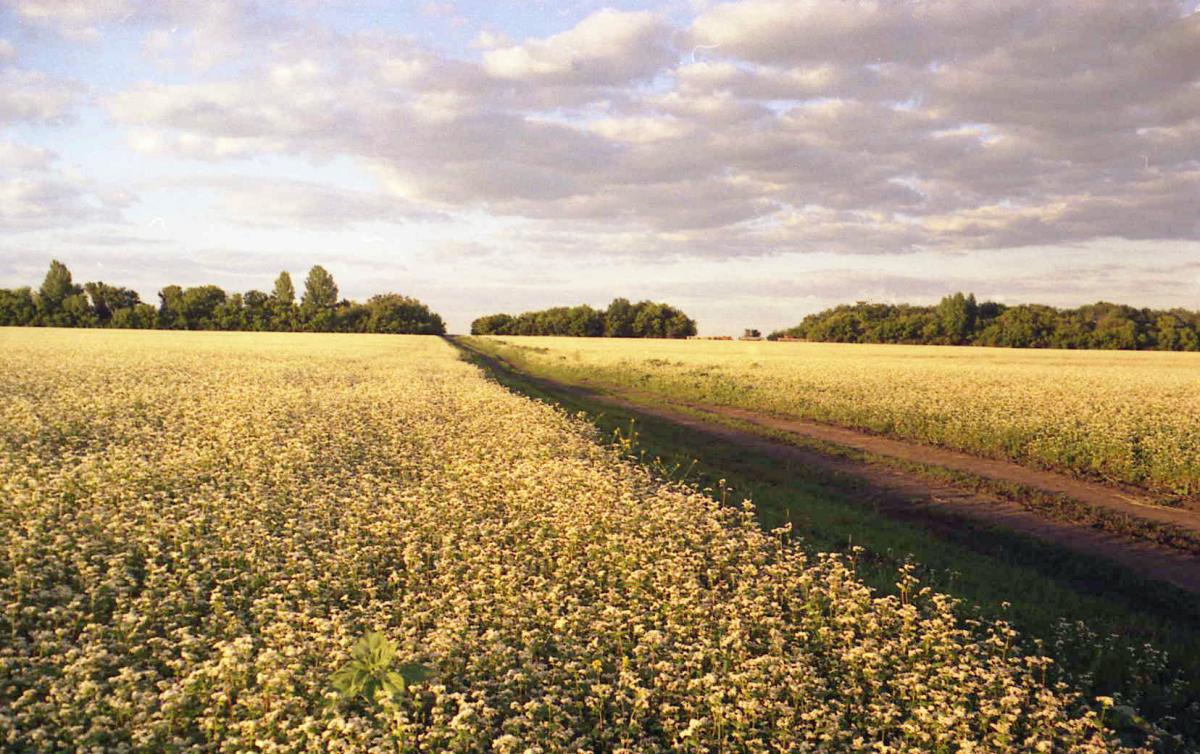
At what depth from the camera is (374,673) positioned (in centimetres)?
519

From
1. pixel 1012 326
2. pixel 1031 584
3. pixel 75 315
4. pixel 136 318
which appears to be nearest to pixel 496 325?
pixel 136 318

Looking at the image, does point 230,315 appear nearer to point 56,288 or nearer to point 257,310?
point 257,310

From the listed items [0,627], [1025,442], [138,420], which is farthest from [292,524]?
[1025,442]

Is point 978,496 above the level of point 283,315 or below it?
below

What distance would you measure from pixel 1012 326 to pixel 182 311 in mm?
123861

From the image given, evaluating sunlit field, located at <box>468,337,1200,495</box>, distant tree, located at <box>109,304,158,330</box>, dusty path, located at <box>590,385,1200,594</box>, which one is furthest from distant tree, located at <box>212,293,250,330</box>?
dusty path, located at <box>590,385,1200,594</box>

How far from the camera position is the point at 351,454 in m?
13.4

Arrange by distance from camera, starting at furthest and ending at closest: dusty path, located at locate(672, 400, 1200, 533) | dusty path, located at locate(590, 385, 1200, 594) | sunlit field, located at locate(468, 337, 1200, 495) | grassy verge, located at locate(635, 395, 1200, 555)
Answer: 1. sunlit field, located at locate(468, 337, 1200, 495)
2. dusty path, located at locate(672, 400, 1200, 533)
3. grassy verge, located at locate(635, 395, 1200, 555)
4. dusty path, located at locate(590, 385, 1200, 594)

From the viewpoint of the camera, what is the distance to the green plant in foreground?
16.4 ft

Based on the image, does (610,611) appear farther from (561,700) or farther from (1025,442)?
(1025,442)

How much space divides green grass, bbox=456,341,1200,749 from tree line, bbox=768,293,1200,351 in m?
93.2

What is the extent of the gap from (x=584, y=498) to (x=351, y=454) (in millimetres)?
5587

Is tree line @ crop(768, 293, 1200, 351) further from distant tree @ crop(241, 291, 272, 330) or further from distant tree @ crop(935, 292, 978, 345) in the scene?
distant tree @ crop(241, 291, 272, 330)

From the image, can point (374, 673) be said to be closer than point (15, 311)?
Yes
